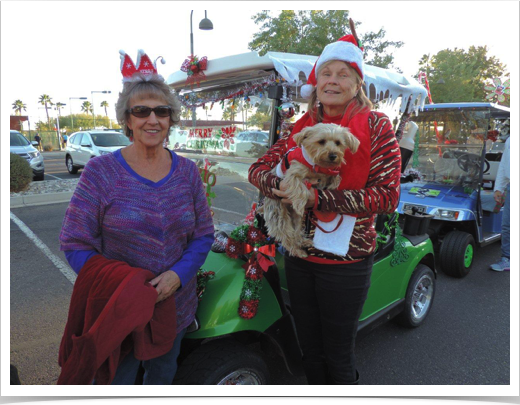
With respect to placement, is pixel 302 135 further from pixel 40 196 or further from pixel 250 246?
pixel 40 196

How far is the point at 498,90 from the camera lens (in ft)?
18.2

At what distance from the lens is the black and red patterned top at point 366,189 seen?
156 cm

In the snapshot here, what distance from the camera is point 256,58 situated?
2.25 metres

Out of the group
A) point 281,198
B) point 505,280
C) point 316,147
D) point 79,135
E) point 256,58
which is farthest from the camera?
point 79,135

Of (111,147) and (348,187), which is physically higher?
(348,187)

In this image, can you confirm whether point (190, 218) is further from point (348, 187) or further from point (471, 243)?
point (471, 243)

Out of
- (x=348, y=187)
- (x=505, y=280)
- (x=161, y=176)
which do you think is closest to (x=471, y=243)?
(x=505, y=280)

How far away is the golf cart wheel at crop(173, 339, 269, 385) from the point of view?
180cm

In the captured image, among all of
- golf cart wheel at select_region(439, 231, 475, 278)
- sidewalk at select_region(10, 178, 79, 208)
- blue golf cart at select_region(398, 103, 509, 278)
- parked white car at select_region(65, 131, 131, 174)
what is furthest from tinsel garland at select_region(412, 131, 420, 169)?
parked white car at select_region(65, 131, 131, 174)

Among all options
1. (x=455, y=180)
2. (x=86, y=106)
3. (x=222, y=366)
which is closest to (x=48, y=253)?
(x=222, y=366)

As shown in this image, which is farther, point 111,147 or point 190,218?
point 111,147

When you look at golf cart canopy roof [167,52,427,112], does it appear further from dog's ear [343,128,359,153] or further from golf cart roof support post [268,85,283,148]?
dog's ear [343,128,359,153]

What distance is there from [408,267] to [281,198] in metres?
1.95

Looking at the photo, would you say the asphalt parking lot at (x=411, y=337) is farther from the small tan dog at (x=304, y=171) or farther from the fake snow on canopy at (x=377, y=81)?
the fake snow on canopy at (x=377, y=81)
